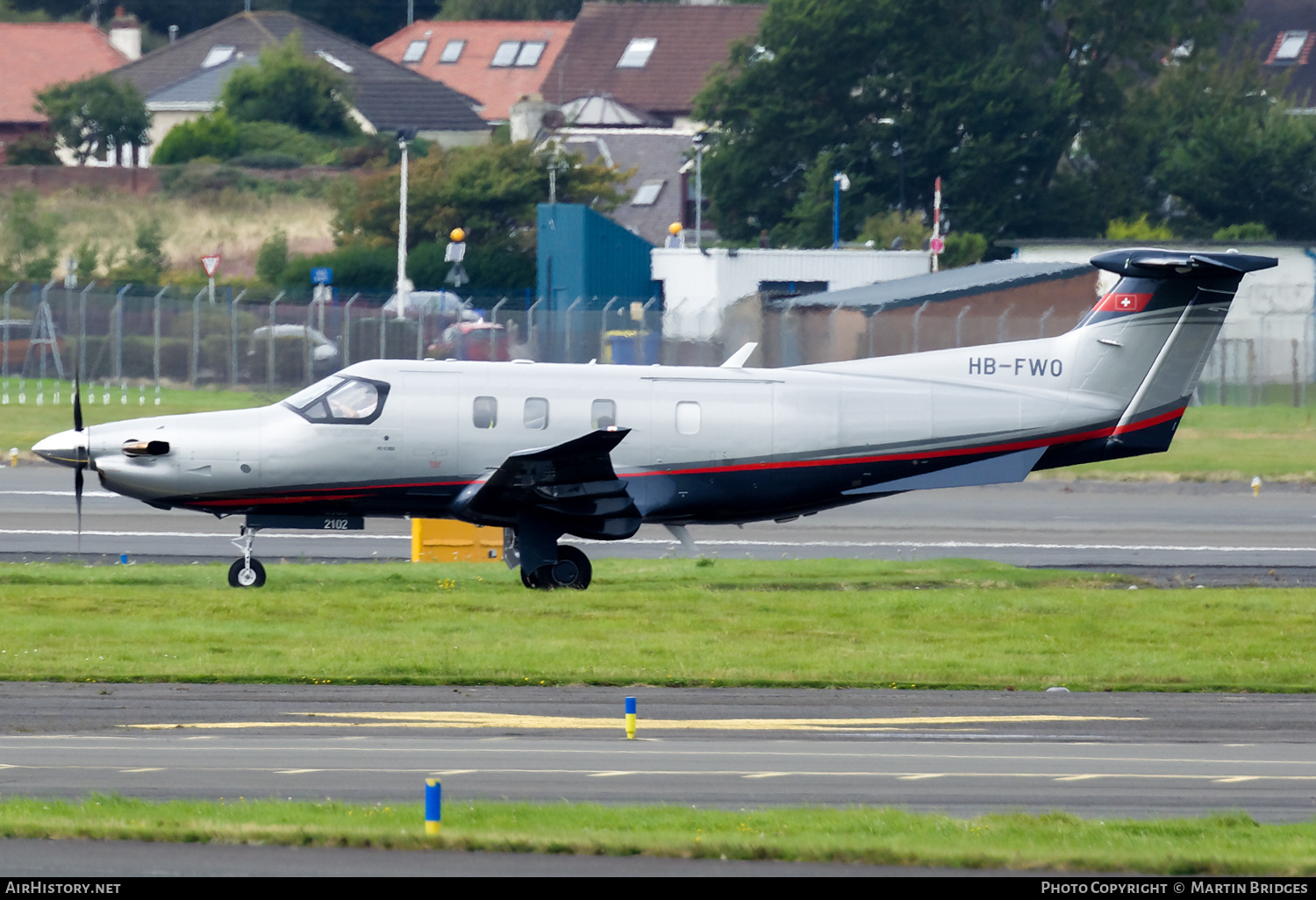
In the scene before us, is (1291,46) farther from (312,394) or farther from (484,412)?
(312,394)

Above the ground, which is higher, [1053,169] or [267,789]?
[1053,169]

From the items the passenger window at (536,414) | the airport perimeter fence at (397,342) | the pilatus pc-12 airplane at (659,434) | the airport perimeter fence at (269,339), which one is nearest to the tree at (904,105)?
the airport perimeter fence at (397,342)

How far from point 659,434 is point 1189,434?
2333 cm

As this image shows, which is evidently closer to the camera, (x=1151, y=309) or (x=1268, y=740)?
(x=1268, y=740)

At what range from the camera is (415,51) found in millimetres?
96812

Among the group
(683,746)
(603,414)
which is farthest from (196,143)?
(683,746)

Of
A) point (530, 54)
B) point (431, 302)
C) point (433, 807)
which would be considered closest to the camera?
point (433, 807)

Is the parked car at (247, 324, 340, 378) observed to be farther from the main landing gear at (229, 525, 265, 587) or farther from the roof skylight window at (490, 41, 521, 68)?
the roof skylight window at (490, 41, 521, 68)

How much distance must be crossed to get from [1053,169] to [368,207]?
29.4 meters

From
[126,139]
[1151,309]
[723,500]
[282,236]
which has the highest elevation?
[126,139]

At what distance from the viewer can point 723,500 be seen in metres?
20.0

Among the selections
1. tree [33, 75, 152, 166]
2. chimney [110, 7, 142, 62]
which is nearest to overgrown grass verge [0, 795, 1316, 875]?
tree [33, 75, 152, 166]
